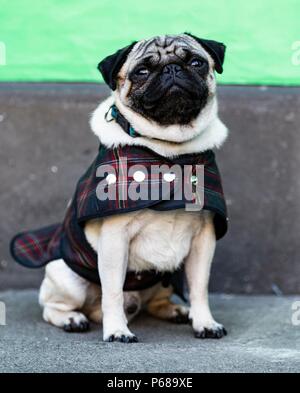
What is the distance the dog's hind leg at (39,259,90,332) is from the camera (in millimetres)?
4078

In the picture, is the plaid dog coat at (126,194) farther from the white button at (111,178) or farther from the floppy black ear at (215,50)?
the floppy black ear at (215,50)

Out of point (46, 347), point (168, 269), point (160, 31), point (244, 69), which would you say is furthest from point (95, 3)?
point (46, 347)

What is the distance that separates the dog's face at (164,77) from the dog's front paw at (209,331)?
2.99 ft

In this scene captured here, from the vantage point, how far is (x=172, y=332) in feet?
13.2

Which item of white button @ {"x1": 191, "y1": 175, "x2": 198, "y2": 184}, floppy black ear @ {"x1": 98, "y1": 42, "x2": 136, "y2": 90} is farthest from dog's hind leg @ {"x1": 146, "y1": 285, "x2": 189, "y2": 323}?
floppy black ear @ {"x1": 98, "y1": 42, "x2": 136, "y2": 90}

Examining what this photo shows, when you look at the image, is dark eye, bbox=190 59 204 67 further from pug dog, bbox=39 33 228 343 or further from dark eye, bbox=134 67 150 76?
dark eye, bbox=134 67 150 76

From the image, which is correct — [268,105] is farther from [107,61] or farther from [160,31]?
[107,61]

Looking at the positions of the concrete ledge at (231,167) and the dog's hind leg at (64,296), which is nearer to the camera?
the dog's hind leg at (64,296)

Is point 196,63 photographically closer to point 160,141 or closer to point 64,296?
point 160,141

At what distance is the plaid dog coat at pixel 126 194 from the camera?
3.72 m

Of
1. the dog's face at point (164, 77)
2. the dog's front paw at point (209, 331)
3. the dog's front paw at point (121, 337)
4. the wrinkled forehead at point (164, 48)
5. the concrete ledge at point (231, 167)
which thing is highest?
the wrinkled forehead at point (164, 48)

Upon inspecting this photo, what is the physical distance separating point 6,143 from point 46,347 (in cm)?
150

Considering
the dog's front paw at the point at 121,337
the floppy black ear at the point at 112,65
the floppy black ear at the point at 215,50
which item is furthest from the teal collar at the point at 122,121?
the dog's front paw at the point at 121,337

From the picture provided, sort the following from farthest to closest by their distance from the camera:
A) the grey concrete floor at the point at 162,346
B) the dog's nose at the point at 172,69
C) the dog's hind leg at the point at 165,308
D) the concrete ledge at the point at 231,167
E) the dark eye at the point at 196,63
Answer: the concrete ledge at the point at 231,167
the dog's hind leg at the point at 165,308
the dark eye at the point at 196,63
the dog's nose at the point at 172,69
the grey concrete floor at the point at 162,346
